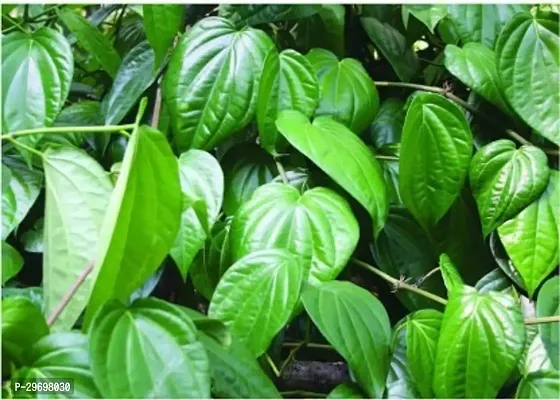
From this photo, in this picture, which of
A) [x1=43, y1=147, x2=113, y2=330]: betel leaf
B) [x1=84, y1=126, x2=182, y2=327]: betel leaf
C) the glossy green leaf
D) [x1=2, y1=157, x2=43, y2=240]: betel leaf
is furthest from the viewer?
the glossy green leaf

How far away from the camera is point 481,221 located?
0.62m

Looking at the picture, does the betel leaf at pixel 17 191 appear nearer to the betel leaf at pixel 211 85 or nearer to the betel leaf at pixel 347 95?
the betel leaf at pixel 211 85

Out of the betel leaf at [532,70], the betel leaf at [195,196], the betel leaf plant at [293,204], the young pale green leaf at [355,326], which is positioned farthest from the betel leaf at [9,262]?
the betel leaf at [532,70]

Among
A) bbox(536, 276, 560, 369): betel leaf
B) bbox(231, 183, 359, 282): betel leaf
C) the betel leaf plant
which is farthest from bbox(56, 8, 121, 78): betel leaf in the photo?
bbox(536, 276, 560, 369): betel leaf

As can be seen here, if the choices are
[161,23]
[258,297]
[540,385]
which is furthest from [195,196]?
[540,385]

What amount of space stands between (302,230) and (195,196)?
0.10m

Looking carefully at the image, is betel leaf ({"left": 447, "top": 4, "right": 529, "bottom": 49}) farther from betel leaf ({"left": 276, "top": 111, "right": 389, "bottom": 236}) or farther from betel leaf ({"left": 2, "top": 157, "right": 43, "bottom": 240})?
betel leaf ({"left": 2, "top": 157, "right": 43, "bottom": 240})

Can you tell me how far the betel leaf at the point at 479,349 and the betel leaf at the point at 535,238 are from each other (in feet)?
0.31

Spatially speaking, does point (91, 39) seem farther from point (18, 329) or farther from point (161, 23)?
point (18, 329)

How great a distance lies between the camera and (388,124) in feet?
2.33

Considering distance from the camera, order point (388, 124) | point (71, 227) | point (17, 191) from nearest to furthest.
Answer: point (71, 227) < point (17, 191) < point (388, 124)

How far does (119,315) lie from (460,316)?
0.86 feet

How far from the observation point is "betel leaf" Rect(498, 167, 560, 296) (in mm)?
597

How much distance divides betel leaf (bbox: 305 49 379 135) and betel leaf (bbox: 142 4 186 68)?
14cm
